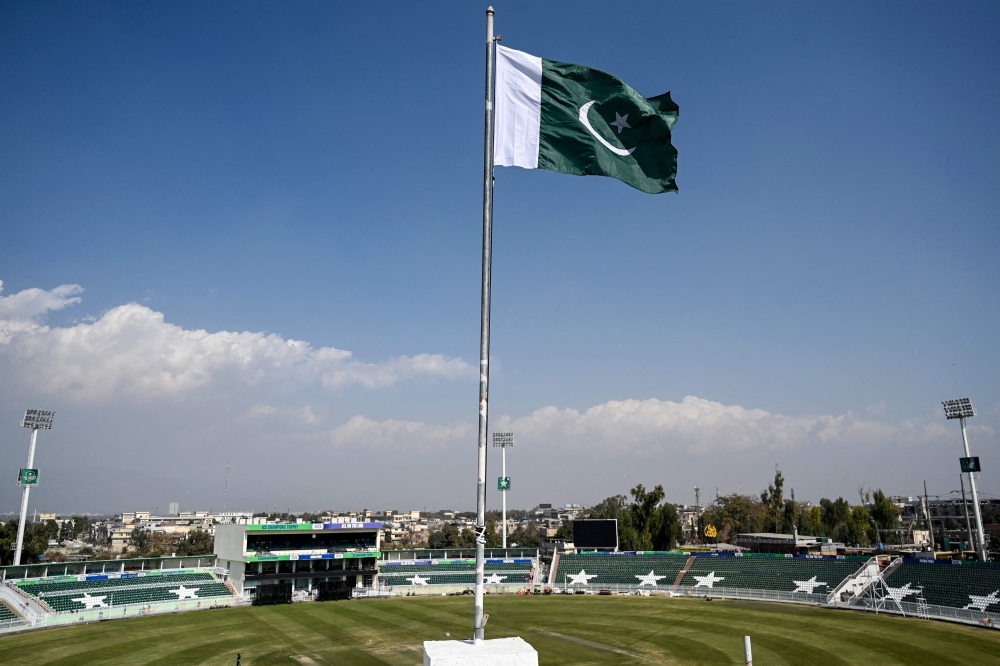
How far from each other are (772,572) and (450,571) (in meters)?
34.4

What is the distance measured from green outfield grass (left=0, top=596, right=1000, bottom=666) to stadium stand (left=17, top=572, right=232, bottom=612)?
4791mm

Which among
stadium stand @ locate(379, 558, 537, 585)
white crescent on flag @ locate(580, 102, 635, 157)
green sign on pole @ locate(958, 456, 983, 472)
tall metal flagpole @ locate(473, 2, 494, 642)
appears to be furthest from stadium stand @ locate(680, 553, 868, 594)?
tall metal flagpole @ locate(473, 2, 494, 642)

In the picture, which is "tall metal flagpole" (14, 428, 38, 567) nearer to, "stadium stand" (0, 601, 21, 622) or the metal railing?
"stadium stand" (0, 601, 21, 622)

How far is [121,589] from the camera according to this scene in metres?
58.2

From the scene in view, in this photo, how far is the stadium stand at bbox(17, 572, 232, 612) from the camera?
176 ft

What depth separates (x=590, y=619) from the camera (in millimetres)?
49938

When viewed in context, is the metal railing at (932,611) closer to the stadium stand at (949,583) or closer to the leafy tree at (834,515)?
the stadium stand at (949,583)

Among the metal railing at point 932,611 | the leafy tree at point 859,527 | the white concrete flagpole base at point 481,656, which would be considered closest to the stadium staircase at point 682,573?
the metal railing at point 932,611

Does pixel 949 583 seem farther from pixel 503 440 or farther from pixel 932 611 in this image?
pixel 503 440

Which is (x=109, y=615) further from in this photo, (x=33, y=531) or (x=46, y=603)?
(x=33, y=531)

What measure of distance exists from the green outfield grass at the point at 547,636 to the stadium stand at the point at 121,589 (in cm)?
479

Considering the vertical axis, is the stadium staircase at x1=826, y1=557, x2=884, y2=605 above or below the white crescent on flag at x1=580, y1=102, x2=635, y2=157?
below

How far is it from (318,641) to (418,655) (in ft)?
28.8

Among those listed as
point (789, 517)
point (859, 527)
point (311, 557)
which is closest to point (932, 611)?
point (311, 557)
